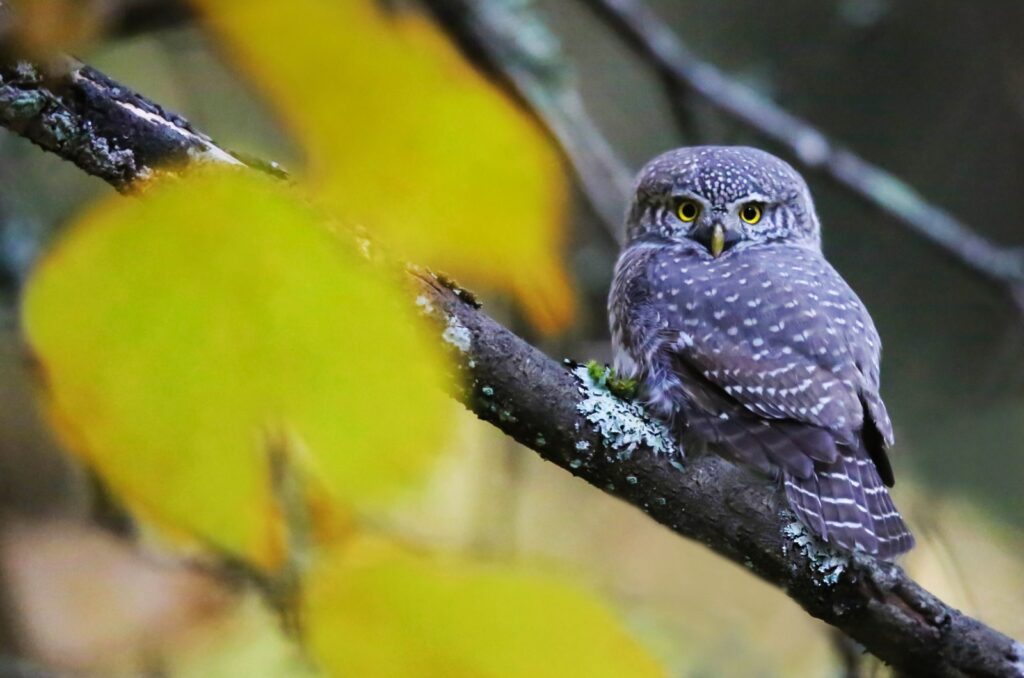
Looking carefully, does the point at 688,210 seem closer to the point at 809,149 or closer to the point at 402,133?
the point at 809,149

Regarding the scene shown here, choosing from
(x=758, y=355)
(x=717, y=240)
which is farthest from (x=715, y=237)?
(x=758, y=355)

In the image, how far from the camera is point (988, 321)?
3.04m

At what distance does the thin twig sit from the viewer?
2502mm

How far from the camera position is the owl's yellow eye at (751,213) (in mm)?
2156

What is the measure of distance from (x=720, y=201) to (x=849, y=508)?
2.60 ft

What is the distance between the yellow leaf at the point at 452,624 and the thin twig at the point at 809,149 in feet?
5.63

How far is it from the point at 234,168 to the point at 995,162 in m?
2.80

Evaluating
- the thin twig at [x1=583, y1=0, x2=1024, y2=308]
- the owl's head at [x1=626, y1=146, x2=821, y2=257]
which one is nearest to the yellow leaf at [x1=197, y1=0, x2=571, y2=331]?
the owl's head at [x1=626, y1=146, x2=821, y2=257]

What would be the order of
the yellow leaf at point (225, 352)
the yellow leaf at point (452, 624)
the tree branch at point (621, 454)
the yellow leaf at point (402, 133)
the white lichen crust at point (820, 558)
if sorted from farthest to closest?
the white lichen crust at point (820, 558) → the yellow leaf at point (402, 133) → the tree branch at point (621, 454) → the yellow leaf at point (452, 624) → the yellow leaf at point (225, 352)

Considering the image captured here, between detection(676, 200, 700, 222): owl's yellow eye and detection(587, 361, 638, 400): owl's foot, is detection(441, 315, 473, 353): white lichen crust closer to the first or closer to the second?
detection(587, 361, 638, 400): owl's foot

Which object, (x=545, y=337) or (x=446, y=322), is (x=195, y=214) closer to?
(x=446, y=322)

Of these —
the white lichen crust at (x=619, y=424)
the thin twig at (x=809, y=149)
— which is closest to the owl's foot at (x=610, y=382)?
the white lichen crust at (x=619, y=424)

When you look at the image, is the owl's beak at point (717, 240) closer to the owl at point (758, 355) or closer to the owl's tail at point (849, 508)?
the owl at point (758, 355)

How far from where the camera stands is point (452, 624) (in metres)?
0.93
